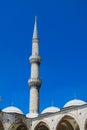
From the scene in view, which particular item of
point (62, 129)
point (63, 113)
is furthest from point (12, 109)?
point (63, 113)

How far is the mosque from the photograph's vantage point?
29.8 metres

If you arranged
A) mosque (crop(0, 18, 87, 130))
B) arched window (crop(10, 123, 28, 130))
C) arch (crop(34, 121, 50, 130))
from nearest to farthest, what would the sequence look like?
1. mosque (crop(0, 18, 87, 130))
2. arch (crop(34, 121, 50, 130))
3. arched window (crop(10, 123, 28, 130))

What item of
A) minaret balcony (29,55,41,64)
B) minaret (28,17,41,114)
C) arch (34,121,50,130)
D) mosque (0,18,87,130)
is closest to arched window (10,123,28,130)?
mosque (0,18,87,130)

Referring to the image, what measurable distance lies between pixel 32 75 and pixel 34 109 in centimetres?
464

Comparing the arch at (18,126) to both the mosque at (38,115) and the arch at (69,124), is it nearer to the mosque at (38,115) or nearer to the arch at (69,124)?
the mosque at (38,115)

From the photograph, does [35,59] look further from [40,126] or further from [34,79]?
[40,126]

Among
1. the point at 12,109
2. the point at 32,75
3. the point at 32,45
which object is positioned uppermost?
the point at 32,45

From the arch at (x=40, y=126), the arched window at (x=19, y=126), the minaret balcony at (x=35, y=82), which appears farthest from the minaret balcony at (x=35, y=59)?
the arched window at (x=19, y=126)

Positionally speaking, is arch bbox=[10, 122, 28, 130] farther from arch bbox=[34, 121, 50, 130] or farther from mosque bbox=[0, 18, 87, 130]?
arch bbox=[34, 121, 50, 130]

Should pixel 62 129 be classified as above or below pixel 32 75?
below

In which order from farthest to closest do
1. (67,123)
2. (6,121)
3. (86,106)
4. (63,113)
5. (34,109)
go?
(34,109) < (67,123) < (6,121) < (63,113) < (86,106)

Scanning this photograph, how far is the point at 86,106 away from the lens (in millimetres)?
28797

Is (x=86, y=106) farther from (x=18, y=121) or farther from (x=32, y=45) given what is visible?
(x=32, y=45)

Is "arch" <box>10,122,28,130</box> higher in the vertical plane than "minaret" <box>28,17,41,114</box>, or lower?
lower
